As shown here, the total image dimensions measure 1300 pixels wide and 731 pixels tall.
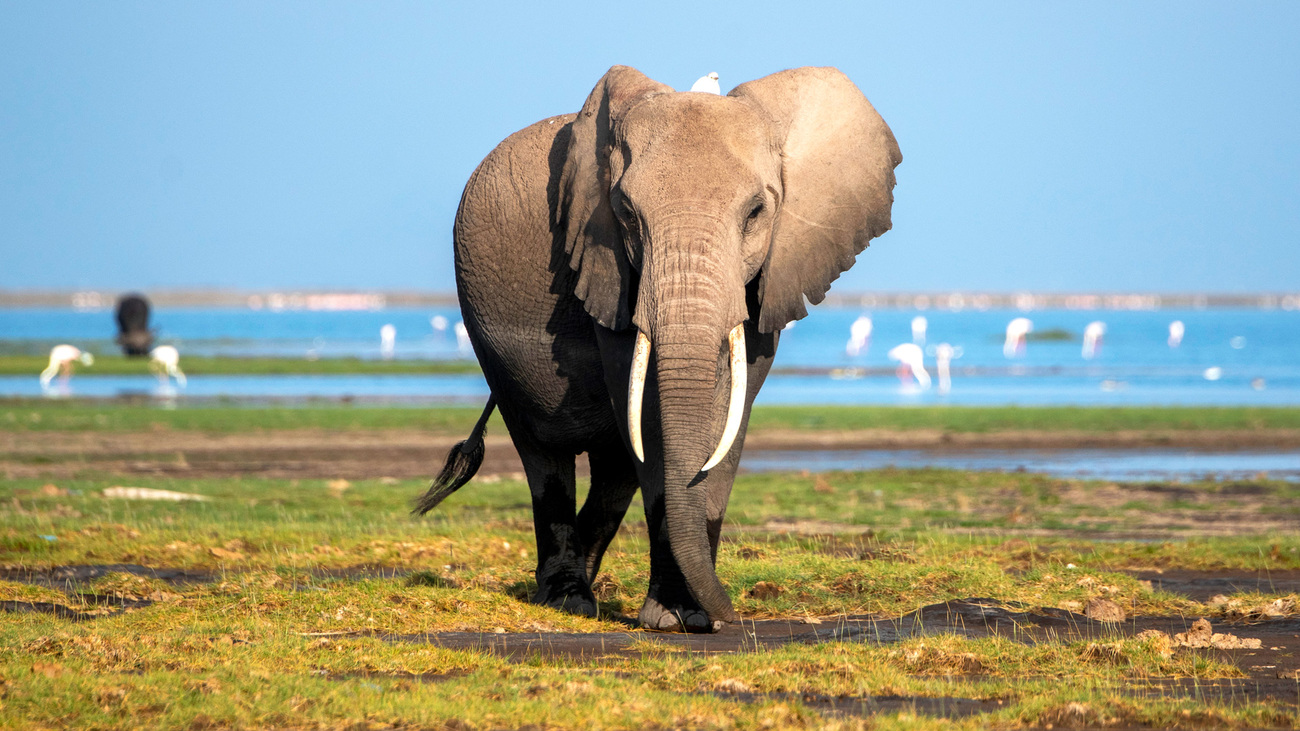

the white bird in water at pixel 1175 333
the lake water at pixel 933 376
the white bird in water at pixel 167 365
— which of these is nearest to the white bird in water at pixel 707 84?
the lake water at pixel 933 376

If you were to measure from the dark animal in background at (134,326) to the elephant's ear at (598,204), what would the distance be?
56621 mm

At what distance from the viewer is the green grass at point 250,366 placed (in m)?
50.7

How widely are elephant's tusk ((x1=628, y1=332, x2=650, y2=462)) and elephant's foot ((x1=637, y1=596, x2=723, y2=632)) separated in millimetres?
1062

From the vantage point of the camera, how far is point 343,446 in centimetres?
2533

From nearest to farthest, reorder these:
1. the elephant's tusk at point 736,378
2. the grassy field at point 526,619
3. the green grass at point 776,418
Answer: the grassy field at point 526,619 < the elephant's tusk at point 736,378 < the green grass at point 776,418

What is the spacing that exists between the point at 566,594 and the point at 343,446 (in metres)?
17.0

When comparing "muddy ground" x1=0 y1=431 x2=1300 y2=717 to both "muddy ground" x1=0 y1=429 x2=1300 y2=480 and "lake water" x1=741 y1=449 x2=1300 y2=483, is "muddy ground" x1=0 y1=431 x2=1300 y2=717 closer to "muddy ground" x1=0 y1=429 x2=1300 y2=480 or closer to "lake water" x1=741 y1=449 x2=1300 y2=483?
"muddy ground" x1=0 y1=429 x2=1300 y2=480

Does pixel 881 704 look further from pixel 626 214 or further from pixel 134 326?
pixel 134 326

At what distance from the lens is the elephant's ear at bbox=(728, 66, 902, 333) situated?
813 cm

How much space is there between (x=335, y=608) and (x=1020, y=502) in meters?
11.0

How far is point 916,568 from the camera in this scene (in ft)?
32.9

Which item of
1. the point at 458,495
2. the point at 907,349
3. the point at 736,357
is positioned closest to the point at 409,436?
the point at 458,495

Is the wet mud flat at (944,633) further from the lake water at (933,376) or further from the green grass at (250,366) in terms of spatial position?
the green grass at (250,366)

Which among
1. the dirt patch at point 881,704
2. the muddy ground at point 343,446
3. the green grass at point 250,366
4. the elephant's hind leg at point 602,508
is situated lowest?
the muddy ground at point 343,446
